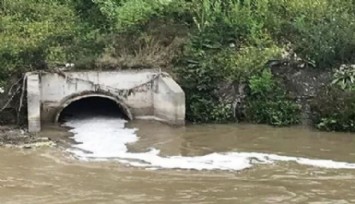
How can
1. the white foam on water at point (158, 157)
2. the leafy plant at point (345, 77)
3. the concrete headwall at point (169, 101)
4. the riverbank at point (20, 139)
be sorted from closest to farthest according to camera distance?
the white foam on water at point (158, 157)
the riverbank at point (20, 139)
the concrete headwall at point (169, 101)
the leafy plant at point (345, 77)

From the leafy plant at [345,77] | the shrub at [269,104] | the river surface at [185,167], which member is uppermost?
the leafy plant at [345,77]

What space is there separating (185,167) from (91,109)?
7666 millimetres

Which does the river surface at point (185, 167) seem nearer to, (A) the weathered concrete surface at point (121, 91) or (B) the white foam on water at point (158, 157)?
(B) the white foam on water at point (158, 157)

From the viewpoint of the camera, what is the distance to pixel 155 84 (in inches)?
790

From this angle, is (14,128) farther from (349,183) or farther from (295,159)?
(349,183)

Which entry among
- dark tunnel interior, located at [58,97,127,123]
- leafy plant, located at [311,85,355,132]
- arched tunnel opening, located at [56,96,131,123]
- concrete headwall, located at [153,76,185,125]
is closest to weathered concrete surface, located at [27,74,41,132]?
arched tunnel opening, located at [56,96,131,123]

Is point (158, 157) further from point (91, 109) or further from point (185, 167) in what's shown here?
point (91, 109)

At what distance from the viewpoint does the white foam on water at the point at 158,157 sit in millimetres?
15234

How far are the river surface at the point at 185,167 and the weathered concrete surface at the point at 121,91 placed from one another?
676mm

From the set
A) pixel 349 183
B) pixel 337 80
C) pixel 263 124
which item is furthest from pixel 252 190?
pixel 337 80

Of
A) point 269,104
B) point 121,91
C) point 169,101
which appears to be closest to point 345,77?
point 269,104

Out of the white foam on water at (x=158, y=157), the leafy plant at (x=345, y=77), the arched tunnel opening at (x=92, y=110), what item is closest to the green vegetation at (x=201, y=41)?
the leafy plant at (x=345, y=77)

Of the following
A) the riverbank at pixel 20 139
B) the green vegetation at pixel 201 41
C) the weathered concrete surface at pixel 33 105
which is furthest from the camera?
the green vegetation at pixel 201 41

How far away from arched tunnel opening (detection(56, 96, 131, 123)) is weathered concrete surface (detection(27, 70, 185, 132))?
0.92 ft
